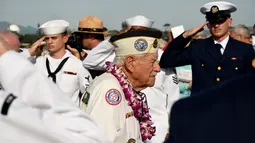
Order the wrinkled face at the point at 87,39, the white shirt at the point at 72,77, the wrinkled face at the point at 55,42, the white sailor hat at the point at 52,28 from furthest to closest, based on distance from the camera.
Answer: the wrinkled face at the point at 87,39, the white sailor hat at the point at 52,28, the wrinkled face at the point at 55,42, the white shirt at the point at 72,77

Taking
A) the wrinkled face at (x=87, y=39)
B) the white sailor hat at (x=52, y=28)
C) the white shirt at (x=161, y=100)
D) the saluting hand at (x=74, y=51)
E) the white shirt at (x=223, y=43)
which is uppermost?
the white sailor hat at (x=52, y=28)

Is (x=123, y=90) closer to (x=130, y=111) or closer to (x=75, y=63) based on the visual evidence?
(x=130, y=111)

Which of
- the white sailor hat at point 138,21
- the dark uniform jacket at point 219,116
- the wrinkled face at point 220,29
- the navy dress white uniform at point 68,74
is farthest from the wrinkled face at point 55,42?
the dark uniform jacket at point 219,116

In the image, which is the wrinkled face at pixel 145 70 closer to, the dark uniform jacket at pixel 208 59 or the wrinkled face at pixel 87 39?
the dark uniform jacket at pixel 208 59

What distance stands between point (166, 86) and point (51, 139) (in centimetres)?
417

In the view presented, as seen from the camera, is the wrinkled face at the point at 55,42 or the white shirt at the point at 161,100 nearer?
the white shirt at the point at 161,100

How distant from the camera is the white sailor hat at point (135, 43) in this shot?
3.31m

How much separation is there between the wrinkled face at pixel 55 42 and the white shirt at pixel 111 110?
330 cm

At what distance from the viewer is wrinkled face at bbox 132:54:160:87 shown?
3.31 metres

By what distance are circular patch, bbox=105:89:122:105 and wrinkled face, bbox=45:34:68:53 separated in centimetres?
345

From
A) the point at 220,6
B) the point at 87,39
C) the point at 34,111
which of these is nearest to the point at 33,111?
the point at 34,111

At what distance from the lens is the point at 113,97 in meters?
2.88

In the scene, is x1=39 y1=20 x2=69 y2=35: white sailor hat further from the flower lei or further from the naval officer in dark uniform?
the flower lei

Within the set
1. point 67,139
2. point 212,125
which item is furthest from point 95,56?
point 212,125
